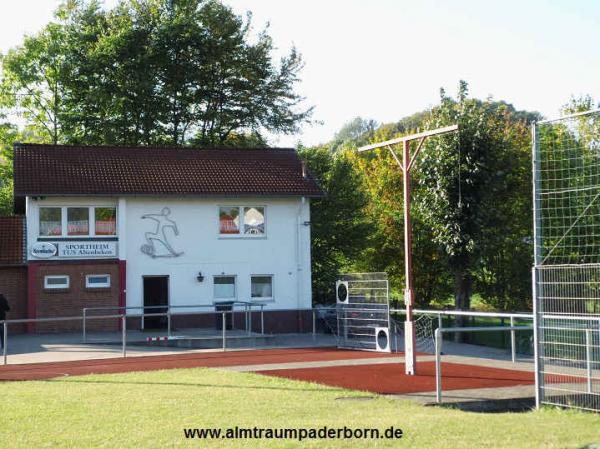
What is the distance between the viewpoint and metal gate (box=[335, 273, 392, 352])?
24.2 m

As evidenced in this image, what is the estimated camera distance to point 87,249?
3306 centimetres

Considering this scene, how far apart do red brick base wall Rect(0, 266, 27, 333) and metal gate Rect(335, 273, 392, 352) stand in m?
13.0

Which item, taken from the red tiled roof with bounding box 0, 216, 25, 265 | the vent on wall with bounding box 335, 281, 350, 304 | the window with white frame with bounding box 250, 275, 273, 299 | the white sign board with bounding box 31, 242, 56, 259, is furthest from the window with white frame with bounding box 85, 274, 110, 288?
the vent on wall with bounding box 335, 281, 350, 304

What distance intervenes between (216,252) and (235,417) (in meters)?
23.5

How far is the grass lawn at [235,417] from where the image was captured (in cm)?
966

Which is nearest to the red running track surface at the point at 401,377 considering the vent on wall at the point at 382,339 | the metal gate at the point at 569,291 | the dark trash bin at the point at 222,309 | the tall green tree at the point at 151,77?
the metal gate at the point at 569,291

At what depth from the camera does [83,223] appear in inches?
1318

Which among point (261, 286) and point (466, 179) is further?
point (261, 286)

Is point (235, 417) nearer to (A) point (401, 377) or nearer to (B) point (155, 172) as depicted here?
(A) point (401, 377)

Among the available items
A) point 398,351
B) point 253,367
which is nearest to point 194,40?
point 398,351

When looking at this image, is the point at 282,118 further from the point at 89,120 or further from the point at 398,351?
the point at 398,351

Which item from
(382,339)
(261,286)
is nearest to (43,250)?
(261,286)

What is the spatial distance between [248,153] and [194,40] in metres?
10.9

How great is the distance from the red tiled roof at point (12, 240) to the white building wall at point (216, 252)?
→ 3853mm
